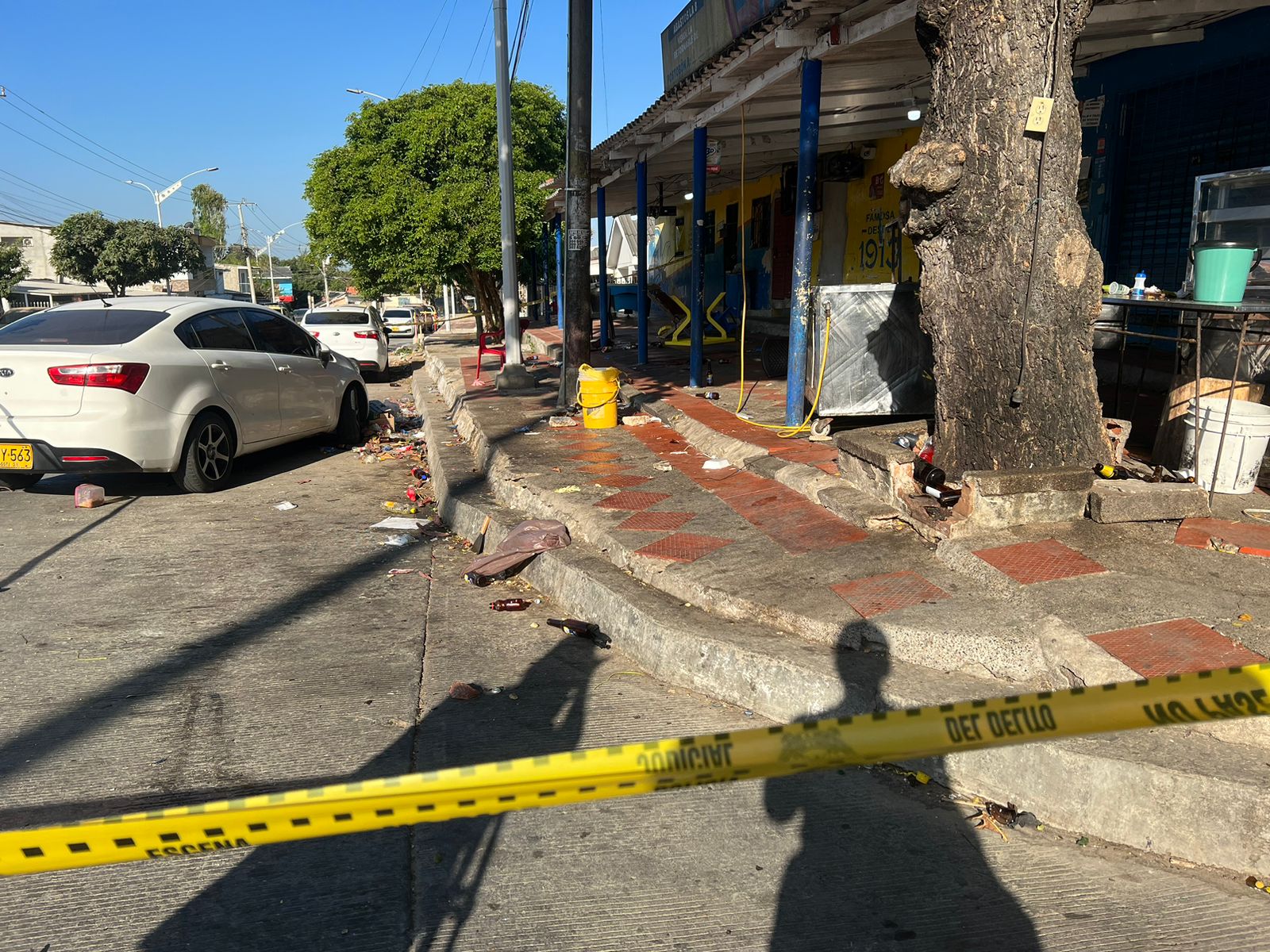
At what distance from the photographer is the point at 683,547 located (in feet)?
16.5

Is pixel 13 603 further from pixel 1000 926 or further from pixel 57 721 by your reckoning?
pixel 1000 926

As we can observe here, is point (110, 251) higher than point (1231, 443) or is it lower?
higher

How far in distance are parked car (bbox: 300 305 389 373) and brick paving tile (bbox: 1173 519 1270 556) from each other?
1601 centimetres

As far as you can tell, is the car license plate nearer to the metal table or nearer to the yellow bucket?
the yellow bucket

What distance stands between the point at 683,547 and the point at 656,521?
1.90ft

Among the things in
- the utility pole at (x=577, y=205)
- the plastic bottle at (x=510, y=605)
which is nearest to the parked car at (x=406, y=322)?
the utility pole at (x=577, y=205)

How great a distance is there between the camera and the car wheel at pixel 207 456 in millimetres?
7301

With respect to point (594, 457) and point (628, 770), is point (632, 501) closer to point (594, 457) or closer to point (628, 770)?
point (594, 457)

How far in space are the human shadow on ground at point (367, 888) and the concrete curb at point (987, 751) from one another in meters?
0.82

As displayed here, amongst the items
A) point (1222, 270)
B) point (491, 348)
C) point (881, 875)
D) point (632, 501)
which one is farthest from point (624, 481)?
point (491, 348)

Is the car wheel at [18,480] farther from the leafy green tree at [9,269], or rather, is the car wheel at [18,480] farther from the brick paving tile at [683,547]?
the leafy green tree at [9,269]

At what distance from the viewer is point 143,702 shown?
379 centimetres

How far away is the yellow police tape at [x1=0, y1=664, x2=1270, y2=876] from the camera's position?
1605mm

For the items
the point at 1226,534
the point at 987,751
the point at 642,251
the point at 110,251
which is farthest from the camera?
the point at 110,251
